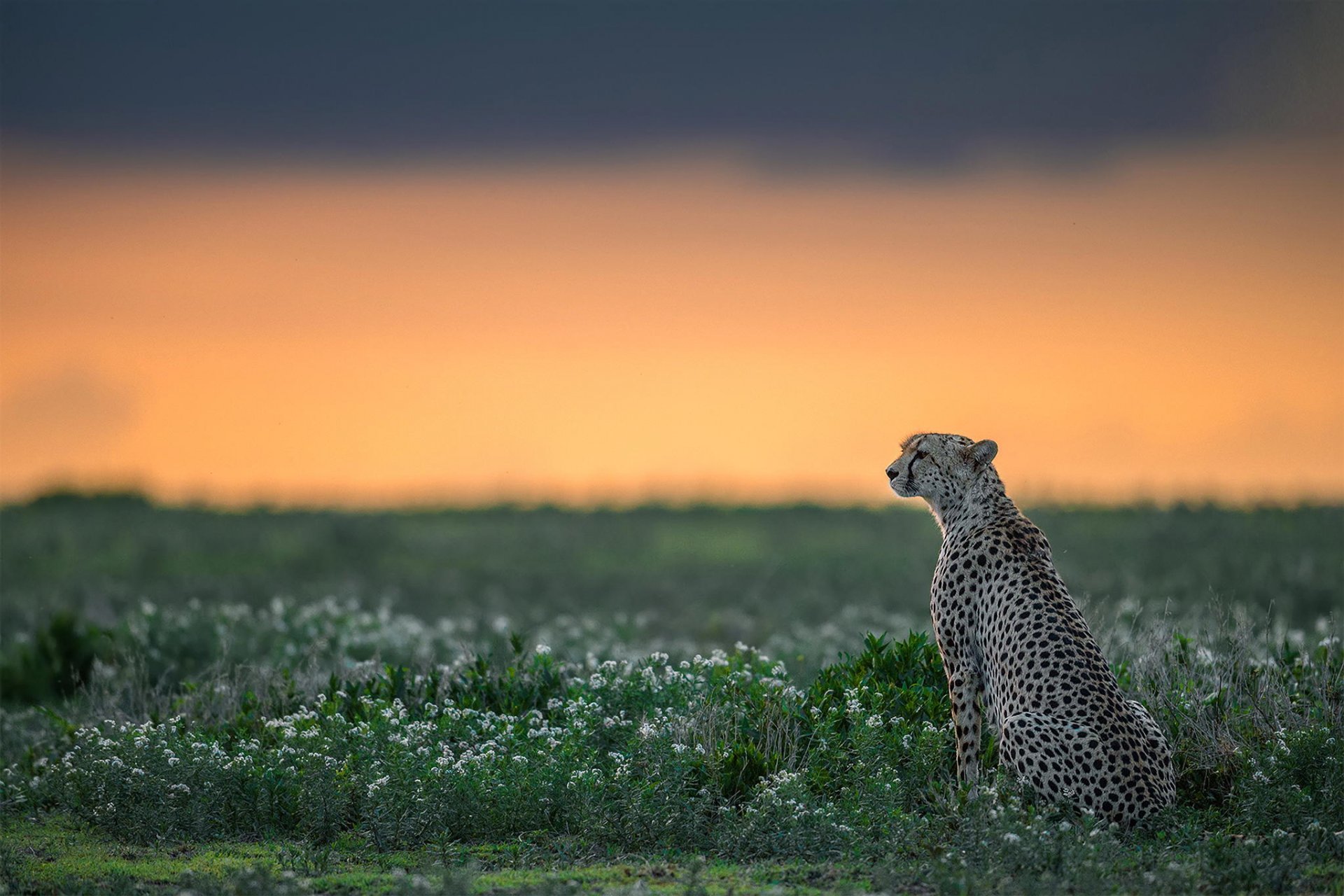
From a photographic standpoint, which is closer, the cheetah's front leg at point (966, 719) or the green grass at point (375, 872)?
the green grass at point (375, 872)

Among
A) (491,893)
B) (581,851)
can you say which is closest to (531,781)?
(581,851)

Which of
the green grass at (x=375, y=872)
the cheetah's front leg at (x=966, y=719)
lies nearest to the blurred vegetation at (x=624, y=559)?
the cheetah's front leg at (x=966, y=719)

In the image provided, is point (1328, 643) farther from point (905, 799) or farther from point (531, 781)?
point (531, 781)

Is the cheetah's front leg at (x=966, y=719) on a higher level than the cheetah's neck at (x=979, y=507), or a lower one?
lower

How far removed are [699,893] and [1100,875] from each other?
195cm

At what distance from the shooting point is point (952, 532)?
8.75m

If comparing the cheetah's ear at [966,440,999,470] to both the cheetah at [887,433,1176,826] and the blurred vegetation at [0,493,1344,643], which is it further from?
the blurred vegetation at [0,493,1344,643]

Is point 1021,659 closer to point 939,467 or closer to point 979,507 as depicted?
point 979,507

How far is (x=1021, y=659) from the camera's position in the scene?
7.95 meters

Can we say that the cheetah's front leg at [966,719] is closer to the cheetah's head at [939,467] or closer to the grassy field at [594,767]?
the grassy field at [594,767]

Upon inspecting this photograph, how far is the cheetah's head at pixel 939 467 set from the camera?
8.85 m

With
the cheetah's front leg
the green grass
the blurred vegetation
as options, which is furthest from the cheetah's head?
the blurred vegetation

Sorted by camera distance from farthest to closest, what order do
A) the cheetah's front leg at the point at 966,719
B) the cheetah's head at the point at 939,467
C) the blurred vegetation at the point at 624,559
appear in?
1. the blurred vegetation at the point at 624,559
2. the cheetah's head at the point at 939,467
3. the cheetah's front leg at the point at 966,719

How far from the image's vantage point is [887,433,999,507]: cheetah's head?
29.0ft
